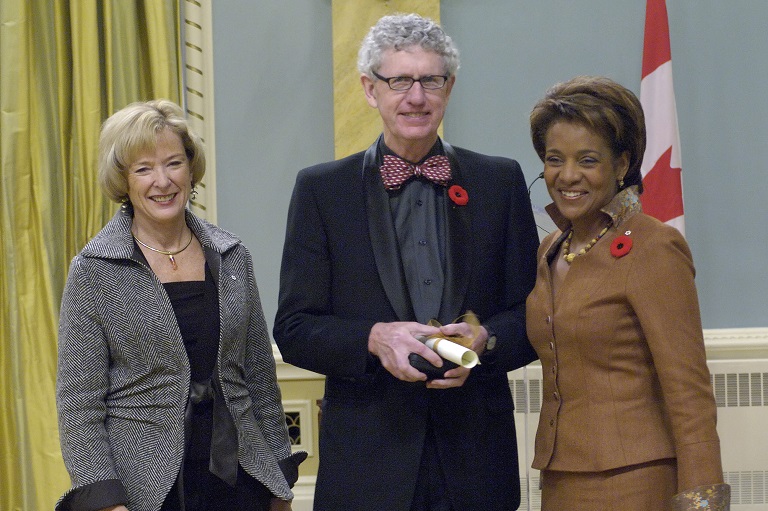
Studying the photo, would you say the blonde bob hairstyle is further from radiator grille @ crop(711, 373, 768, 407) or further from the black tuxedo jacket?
radiator grille @ crop(711, 373, 768, 407)

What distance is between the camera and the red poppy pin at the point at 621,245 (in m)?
1.95

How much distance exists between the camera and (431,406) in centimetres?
212

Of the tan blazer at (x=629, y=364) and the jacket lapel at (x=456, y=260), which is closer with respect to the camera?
the tan blazer at (x=629, y=364)

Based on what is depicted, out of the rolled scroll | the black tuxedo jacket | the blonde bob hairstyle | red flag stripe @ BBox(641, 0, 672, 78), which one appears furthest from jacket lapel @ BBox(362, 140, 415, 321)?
red flag stripe @ BBox(641, 0, 672, 78)

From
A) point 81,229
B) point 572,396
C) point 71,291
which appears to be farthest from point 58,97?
point 572,396

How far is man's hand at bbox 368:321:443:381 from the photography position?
192 centimetres

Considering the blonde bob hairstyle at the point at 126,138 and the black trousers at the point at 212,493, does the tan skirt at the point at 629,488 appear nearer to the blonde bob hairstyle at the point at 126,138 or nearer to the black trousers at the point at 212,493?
the black trousers at the point at 212,493

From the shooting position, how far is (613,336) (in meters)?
1.93

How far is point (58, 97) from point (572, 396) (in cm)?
288

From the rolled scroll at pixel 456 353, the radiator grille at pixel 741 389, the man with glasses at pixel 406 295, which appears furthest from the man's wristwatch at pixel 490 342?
the radiator grille at pixel 741 389

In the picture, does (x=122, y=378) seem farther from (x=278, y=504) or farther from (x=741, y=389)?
(x=741, y=389)

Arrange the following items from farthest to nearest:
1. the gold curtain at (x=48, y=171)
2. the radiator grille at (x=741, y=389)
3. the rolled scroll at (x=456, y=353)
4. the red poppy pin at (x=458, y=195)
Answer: the radiator grille at (x=741, y=389) < the gold curtain at (x=48, y=171) < the red poppy pin at (x=458, y=195) < the rolled scroll at (x=456, y=353)

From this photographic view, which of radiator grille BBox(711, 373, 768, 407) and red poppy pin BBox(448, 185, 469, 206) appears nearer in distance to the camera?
red poppy pin BBox(448, 185, 469, 206)

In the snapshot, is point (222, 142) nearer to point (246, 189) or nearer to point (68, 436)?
point (246, 189)
